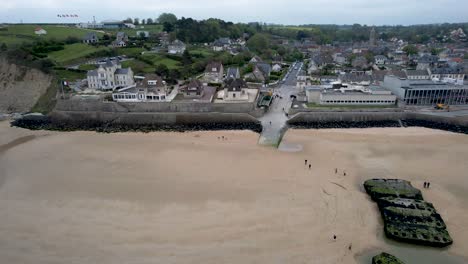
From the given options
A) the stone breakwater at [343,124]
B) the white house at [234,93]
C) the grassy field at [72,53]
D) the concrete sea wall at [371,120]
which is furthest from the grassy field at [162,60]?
the stone breakwater at [343,124]

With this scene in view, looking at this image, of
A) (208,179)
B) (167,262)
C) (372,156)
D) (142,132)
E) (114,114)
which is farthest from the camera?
(114,114)

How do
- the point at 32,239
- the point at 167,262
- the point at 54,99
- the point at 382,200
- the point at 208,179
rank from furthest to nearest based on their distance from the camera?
the point at 54,99 < the point at 208,179 < the point at 382,200 < the point at 32,239 < the point at 167,262

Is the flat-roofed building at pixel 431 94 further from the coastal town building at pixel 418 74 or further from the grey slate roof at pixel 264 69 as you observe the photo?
the grey slate roof at pixel 264 69

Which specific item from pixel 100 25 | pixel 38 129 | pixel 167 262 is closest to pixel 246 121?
pixel 167 262

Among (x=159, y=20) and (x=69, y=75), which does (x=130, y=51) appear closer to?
(x=69, y=75)

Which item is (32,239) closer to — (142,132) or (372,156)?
(142,132)

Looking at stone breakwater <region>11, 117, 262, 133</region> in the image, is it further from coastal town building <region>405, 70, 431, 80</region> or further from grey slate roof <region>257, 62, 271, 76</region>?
coastal town building <region>405, 70, 431, 80</region>

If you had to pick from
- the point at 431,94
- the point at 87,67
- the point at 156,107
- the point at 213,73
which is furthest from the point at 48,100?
the point at 431,94

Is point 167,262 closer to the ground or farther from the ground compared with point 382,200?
closer to the ground
